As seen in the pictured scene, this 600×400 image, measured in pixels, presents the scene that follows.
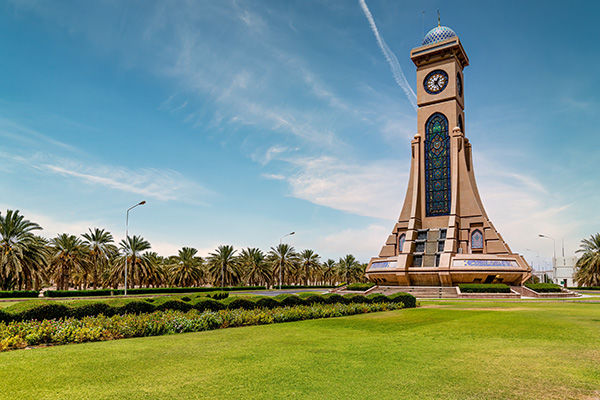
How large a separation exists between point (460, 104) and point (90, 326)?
53852mm

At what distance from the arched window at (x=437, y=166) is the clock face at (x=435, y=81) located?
3.41 metres

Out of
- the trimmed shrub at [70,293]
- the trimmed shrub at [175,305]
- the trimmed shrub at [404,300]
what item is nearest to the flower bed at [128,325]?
the trimmed shrub at [175,305]

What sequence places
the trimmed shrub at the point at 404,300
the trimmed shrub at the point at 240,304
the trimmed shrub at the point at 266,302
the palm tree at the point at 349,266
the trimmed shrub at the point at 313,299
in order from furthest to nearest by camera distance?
the palm tree at the point at 349,266
the trimmed shrub at the point at 404,300
the trimmed shrub at the point at 313,299
the trimmed shrub at the point at 266,302
the trimmed shrub at the point at 240,304

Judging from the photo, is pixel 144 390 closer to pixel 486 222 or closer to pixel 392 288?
pixel 392 288

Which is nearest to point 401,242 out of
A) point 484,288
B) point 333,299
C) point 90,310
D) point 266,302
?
point 484,288

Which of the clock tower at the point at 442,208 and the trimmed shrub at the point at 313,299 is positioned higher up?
the clock tower at the point at 442,208

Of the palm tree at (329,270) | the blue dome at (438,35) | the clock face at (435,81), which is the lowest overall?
the palm tree at (329,270)

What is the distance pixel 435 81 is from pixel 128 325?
51.9m

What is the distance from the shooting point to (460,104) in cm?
5481

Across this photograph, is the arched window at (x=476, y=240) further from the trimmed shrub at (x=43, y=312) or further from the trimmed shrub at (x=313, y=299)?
the trimmed shrub at (x=43, y=312)

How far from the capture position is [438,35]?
54.9m

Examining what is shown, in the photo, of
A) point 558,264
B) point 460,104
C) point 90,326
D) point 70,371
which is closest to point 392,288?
point 460,104

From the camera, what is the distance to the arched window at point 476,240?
158 ft

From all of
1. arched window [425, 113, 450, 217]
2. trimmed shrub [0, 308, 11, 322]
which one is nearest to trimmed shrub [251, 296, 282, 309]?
trimmed shrub [0, 308, 11, 322]
